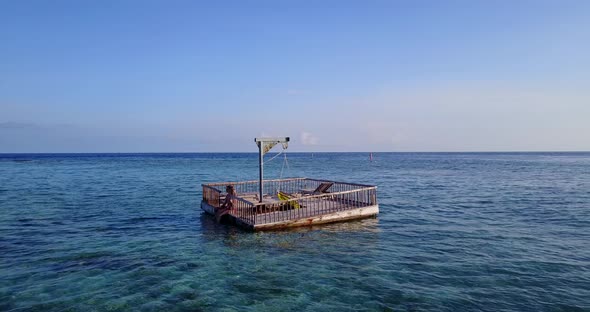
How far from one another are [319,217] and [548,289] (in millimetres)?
11082

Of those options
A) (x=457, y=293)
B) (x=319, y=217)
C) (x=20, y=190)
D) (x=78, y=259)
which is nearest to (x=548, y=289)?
(x=457, y=293)

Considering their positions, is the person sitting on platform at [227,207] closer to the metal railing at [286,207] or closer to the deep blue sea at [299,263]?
the metal railing at [286,207]

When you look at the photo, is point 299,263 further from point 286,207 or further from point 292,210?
point 286,207

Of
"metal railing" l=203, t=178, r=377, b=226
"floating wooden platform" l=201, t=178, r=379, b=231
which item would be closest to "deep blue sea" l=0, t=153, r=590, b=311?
"floating wooden platform" l=201, t=178, r=379, b=231

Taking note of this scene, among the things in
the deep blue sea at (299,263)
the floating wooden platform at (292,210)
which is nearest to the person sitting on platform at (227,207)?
the floating wooden platform at (292,210)

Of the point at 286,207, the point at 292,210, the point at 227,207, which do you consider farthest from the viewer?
the point at 227,207

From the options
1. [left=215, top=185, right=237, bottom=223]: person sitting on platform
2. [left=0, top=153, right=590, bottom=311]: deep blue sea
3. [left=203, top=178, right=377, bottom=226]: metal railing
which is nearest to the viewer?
[left=0, top=153, right=590, bottom=311]: deep blue sea

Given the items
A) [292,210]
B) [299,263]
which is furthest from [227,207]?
[299,263]

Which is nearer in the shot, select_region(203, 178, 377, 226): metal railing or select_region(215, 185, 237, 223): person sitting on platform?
select_region(203, 178, 377, 226): metal railing

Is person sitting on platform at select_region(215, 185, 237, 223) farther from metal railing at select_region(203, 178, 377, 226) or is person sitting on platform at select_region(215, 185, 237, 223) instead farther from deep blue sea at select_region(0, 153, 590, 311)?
deep blue sea at select_region(0, 153, 590, 311)

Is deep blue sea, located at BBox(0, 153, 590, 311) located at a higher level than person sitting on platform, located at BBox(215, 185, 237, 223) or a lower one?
lower

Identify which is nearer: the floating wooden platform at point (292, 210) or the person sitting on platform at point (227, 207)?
the floating wooden platform at point (292, 210)

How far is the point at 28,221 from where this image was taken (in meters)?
22.3

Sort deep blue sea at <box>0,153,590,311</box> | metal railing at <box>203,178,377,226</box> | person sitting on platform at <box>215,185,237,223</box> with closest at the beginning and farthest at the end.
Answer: deep blue sea at <box>0,153,590,311</box>
metal railing at <box>203,178,377,226</box>
person sitting on platform at <box>215,185,237,223</box>
